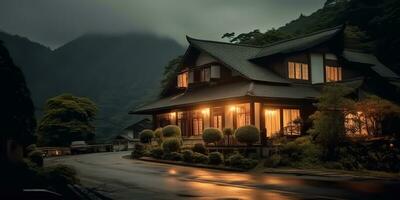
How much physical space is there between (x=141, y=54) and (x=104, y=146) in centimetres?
13395

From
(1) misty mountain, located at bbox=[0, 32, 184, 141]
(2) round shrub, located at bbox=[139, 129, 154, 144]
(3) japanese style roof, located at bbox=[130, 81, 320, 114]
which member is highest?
(1) misty mountain, located at bbox=[0, 32, 184, 141]

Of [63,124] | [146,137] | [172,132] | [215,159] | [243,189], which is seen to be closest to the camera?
[243,189]

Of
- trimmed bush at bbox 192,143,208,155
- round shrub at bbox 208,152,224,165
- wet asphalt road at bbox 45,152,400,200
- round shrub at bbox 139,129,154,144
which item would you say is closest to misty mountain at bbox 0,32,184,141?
round shrub at bbox 139,129,154,144

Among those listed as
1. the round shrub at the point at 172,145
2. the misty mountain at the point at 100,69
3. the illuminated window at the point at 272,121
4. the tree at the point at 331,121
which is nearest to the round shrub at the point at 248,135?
the tree at the point at 331,121

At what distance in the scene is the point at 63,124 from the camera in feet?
191

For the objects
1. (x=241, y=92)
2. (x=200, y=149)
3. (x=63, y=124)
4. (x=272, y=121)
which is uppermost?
(x=241, y=92)

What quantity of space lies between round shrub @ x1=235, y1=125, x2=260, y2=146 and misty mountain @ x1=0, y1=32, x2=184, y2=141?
328ft

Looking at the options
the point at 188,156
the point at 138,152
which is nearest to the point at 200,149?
the point at 188,156

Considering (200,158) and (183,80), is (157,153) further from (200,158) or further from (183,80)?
(183,80)

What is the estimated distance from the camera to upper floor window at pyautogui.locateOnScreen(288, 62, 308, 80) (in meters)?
38.0

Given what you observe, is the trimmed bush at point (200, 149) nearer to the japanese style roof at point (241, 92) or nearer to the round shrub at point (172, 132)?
the japanese style roof at point (241, 92)

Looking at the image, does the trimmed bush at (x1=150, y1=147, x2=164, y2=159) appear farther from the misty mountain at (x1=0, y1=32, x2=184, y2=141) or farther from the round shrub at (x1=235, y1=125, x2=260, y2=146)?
the misty mountain at (x1=0, y1=32, x2=184, y2=141)

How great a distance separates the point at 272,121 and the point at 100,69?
144m

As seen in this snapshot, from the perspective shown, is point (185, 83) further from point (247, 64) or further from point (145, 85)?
point (145, 85)
